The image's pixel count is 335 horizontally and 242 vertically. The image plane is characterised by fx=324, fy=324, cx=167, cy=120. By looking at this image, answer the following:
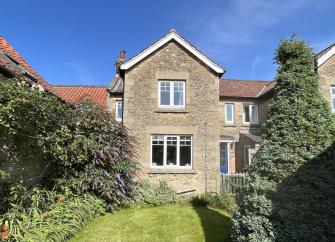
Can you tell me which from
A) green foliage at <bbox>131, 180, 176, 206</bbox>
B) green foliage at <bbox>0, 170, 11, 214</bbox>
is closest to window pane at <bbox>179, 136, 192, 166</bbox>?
green foliage at <bbox>131, 180, 176, 206</bbox>

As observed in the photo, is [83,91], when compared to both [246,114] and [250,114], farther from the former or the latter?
[250,114]

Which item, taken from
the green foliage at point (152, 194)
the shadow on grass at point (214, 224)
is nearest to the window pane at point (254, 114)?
the green foliage at point (152, 194)

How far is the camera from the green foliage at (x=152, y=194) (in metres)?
13.2

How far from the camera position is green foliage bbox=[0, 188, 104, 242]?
292 inches

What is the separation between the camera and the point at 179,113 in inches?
634

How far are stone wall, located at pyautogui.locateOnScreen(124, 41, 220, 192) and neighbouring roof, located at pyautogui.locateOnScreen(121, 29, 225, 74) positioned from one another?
229 mm

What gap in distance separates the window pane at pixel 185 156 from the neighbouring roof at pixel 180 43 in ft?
14.0

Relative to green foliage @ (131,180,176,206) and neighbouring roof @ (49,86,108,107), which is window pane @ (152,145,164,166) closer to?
green foliage @ (131,180,176,206)

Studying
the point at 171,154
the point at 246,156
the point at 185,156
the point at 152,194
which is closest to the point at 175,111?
the point at 171,154

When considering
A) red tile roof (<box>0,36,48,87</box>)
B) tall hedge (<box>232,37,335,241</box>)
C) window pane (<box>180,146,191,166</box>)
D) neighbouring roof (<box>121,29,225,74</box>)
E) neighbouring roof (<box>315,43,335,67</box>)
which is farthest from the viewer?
neighbouring roof (<box>315,43,335,67</box>)

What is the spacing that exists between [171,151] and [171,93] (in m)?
2.95

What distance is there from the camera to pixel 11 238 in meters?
7.14

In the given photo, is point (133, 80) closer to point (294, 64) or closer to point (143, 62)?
point (143, 62)

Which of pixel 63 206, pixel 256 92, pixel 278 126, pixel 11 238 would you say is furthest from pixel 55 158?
pixel 256 92
